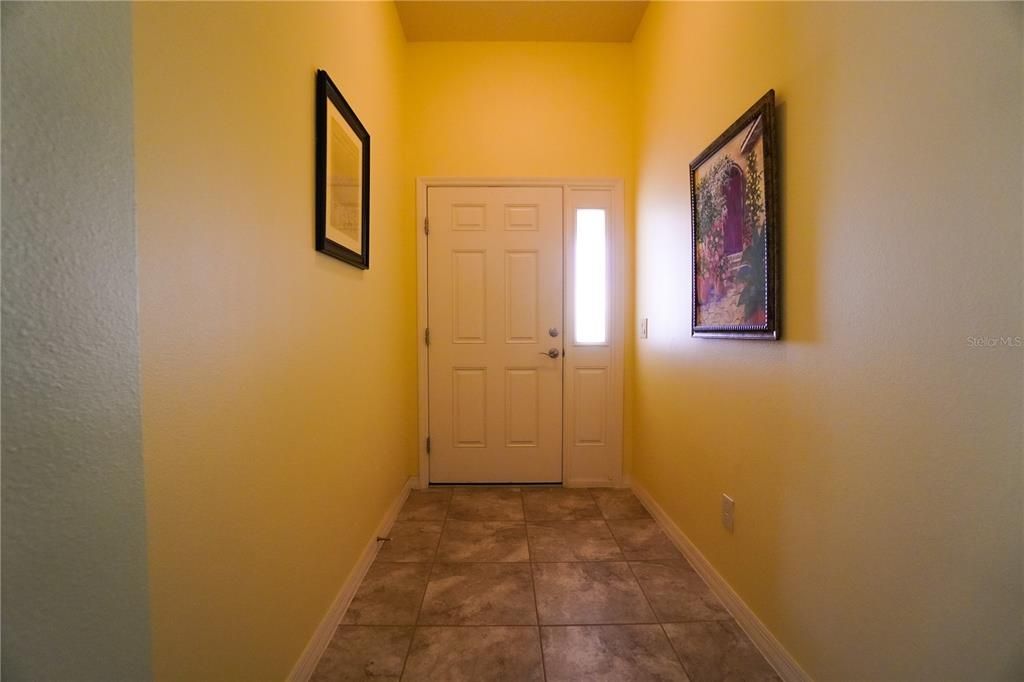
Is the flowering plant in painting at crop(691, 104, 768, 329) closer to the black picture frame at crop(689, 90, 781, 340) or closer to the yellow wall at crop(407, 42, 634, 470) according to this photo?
the black picture frame at crop(689, 90, 781, 340)

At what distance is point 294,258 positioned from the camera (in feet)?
4.21

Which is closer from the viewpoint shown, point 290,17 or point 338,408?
point 290,17

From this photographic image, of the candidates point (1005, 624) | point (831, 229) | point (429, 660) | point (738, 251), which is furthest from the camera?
point (738, 251)

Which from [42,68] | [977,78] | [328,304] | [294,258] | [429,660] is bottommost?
[429,660]

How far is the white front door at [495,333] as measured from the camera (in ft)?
9.44

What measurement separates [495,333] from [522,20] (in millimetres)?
1999

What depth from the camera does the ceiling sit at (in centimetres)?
254

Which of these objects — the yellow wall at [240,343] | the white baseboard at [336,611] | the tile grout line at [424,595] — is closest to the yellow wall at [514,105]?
the yellow wall at [240,343]

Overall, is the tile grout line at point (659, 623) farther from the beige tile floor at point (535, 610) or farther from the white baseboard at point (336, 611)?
the white baseboard at point (336, 611)

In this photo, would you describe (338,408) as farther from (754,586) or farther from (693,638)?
(754,586)

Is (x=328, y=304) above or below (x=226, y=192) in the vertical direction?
below

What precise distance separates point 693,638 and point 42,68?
6.77ft

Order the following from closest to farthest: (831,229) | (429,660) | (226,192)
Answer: (226,192)
(831,229)
(429,660)

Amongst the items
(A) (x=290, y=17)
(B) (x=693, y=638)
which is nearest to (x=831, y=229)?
(B) (x=693, y=638)
